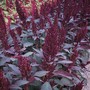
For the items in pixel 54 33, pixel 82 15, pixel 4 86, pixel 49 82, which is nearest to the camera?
pixel 4 86

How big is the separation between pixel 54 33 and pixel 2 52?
72 cm

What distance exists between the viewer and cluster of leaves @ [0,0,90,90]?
2.03 metres

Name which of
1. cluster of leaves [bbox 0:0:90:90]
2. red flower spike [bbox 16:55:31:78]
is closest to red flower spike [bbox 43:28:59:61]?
cluster of leaves [bbox 0:0:90:90]

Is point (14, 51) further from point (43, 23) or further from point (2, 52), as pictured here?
point (43, 23)

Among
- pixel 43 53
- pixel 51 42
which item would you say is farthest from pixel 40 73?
pixel 51 42

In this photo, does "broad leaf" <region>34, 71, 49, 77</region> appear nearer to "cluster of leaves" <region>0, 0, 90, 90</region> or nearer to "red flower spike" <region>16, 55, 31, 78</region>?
"cluster of leaves" <region>0, 0, 90, 90</region>

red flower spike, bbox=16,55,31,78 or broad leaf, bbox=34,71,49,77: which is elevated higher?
red flower spike, bbox=16,55,31,78

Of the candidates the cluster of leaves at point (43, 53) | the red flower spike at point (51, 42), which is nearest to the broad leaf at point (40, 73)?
the cluster of leaves at point (43, 53)

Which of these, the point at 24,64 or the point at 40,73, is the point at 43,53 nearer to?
the point at 40,73

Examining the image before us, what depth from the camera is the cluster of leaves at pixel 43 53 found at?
2031 millimetres

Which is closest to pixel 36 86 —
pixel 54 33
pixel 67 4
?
pixel 54 33

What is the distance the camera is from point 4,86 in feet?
5.70

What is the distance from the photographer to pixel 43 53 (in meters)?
2.21

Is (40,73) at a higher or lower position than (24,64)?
lower
